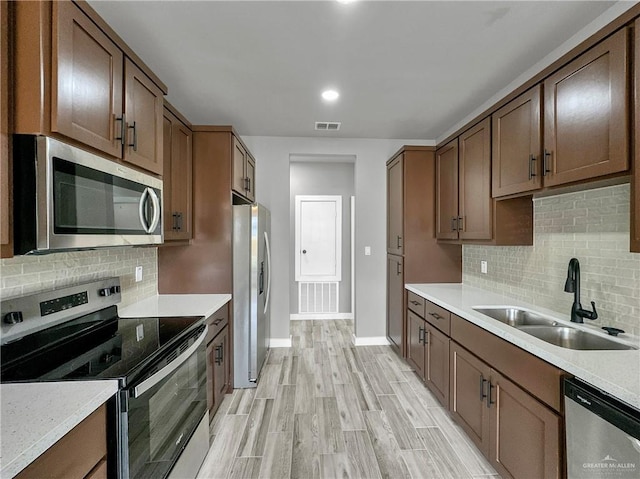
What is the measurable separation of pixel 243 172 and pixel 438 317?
237 cm

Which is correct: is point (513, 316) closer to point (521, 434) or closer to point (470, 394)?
point (470, 394)

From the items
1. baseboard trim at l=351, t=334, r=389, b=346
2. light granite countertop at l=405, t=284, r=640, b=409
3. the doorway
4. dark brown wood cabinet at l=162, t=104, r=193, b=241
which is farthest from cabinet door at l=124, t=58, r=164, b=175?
the doorway

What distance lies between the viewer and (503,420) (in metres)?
1.69

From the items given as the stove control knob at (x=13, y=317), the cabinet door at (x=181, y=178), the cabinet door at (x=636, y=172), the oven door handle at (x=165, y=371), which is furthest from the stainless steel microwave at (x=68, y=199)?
the cabinet door at (x=636, y=172)

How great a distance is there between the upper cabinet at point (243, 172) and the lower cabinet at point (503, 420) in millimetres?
2372

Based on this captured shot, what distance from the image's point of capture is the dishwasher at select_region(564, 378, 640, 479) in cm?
104

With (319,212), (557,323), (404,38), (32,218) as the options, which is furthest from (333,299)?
(32,218)

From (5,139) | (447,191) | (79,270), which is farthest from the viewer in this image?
(447,191)

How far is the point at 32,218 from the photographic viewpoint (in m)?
1.05

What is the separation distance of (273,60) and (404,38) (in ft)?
2.98

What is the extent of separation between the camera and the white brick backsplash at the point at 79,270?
1391mm

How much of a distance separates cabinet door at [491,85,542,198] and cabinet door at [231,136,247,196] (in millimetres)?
2199

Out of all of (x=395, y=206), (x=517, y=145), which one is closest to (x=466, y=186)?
(x=517, y=145)

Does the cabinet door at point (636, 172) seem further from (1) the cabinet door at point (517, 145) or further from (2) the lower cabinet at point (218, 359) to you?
(2) the lower cabinet at point (218, 359)
